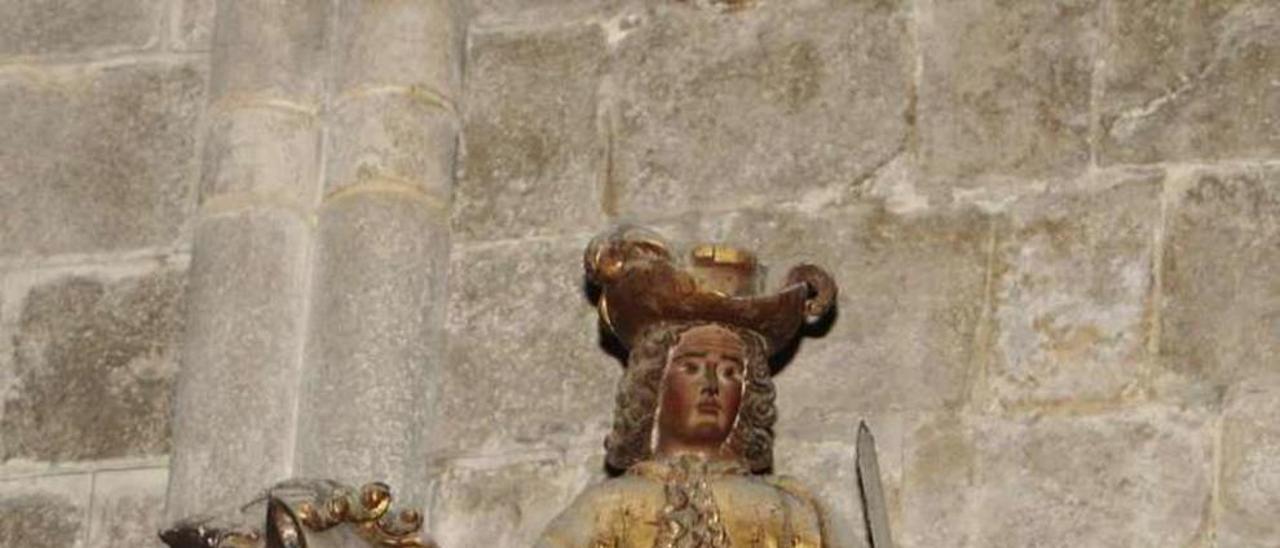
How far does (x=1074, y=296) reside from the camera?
771cm

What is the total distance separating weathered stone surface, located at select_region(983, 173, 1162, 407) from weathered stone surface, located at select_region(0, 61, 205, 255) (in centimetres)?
125

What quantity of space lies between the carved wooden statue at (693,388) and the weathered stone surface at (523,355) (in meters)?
0.43

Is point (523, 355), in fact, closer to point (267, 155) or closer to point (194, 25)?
point (267, 155)

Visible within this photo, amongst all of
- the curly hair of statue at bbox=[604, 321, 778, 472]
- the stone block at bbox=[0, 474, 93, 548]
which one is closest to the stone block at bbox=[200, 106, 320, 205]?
the stone block at bbox=[0, 474, 93, 548]

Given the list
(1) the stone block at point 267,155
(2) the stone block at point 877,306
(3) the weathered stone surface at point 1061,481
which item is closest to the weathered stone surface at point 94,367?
(1) the stone block at point 267,155

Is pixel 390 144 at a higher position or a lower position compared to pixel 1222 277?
higher

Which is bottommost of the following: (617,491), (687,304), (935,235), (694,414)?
(617,491)

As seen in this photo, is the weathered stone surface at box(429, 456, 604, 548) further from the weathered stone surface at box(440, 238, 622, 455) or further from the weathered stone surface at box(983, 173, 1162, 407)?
the weathered stone surface at box(983, 173, 1162, 407)

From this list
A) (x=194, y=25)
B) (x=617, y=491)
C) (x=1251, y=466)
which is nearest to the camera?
(x=617, y=491)

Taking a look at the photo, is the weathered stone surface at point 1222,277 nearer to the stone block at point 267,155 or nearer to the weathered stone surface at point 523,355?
the weathered stone surface at point 523,355

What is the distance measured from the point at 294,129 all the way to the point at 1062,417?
4.00 feet

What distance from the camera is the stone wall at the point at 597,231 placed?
762 centimetres

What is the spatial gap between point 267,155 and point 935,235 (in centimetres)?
97

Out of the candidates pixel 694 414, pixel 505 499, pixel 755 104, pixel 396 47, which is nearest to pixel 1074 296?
pixel 755 104
